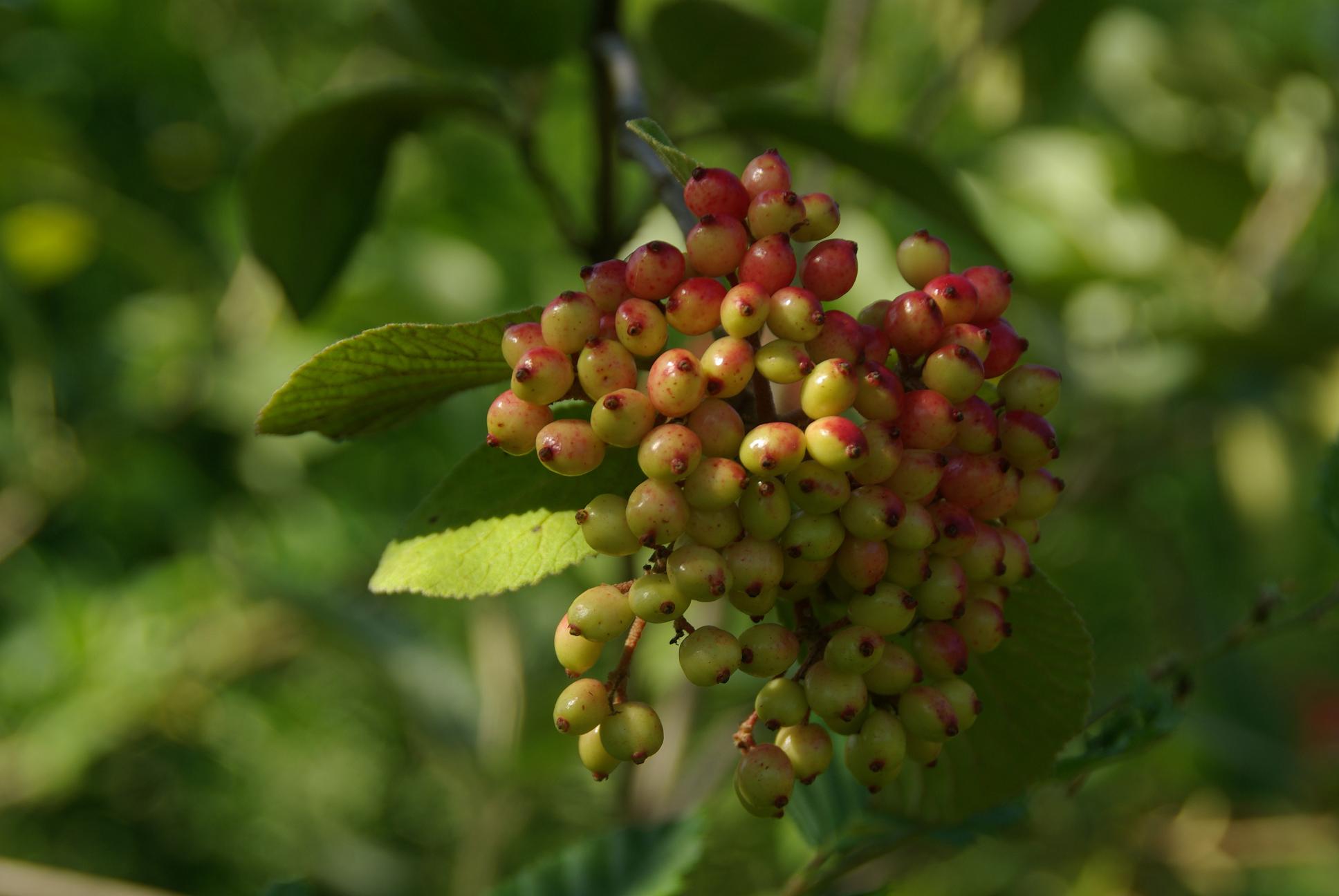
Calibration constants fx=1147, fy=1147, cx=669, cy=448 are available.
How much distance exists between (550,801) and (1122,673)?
2.47 ft

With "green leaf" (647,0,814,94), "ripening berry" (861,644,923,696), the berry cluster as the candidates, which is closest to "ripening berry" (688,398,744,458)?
the berry cluster

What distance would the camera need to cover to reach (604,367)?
1.45ft

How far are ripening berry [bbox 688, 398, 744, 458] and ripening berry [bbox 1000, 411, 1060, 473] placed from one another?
0.41ft

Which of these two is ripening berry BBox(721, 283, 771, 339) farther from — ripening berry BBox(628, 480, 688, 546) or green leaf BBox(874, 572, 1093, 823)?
green leaf BBox(874, 572, 1093, 823)

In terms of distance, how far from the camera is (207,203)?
1730mm

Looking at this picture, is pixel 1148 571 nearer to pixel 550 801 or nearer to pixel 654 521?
pixel 550 801

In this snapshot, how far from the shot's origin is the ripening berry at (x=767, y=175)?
18.3 inches

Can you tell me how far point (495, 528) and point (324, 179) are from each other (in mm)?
379

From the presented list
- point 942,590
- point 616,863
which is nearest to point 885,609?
point 942,590

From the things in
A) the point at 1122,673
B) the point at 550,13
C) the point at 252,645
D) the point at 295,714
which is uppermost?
the point at 550,13

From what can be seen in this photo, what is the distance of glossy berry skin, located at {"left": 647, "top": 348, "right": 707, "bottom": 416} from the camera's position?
425 mm

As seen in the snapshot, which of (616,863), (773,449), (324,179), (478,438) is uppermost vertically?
(773,449)

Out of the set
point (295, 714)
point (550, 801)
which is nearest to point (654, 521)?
point (550, 801)

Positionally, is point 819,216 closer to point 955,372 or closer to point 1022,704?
point 955,372
